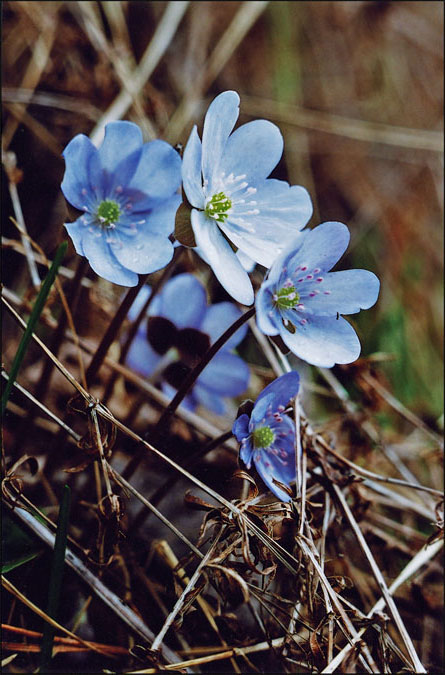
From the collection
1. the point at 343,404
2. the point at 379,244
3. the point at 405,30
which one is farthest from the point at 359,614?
the point at 405,30

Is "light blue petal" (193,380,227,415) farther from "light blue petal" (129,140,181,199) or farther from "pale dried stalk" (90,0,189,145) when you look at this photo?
"pale dried stalk" (90,0,189,145)

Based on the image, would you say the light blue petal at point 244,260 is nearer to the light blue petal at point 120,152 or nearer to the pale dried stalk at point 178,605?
the light blue petal at point 120,152

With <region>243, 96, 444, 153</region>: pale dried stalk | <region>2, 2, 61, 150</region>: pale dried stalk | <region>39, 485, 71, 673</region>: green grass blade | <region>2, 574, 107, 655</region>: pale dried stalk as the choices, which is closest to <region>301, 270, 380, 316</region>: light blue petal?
<region>39, 485, 71, 673</region>: green grass blade

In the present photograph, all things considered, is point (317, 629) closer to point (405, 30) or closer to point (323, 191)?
point (323, 191)

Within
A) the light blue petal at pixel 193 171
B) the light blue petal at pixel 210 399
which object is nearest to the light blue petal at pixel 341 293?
the light blue petal at pixel 193 171

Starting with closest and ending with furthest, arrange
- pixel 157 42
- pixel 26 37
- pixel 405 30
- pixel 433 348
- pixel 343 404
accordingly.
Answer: pixel 343 404 → pixel 26 37 → pixel 157 42 → pixel 433 348 → pixel 405 30

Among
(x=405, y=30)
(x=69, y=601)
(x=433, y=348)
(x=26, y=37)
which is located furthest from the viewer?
(x=405, y=30)
